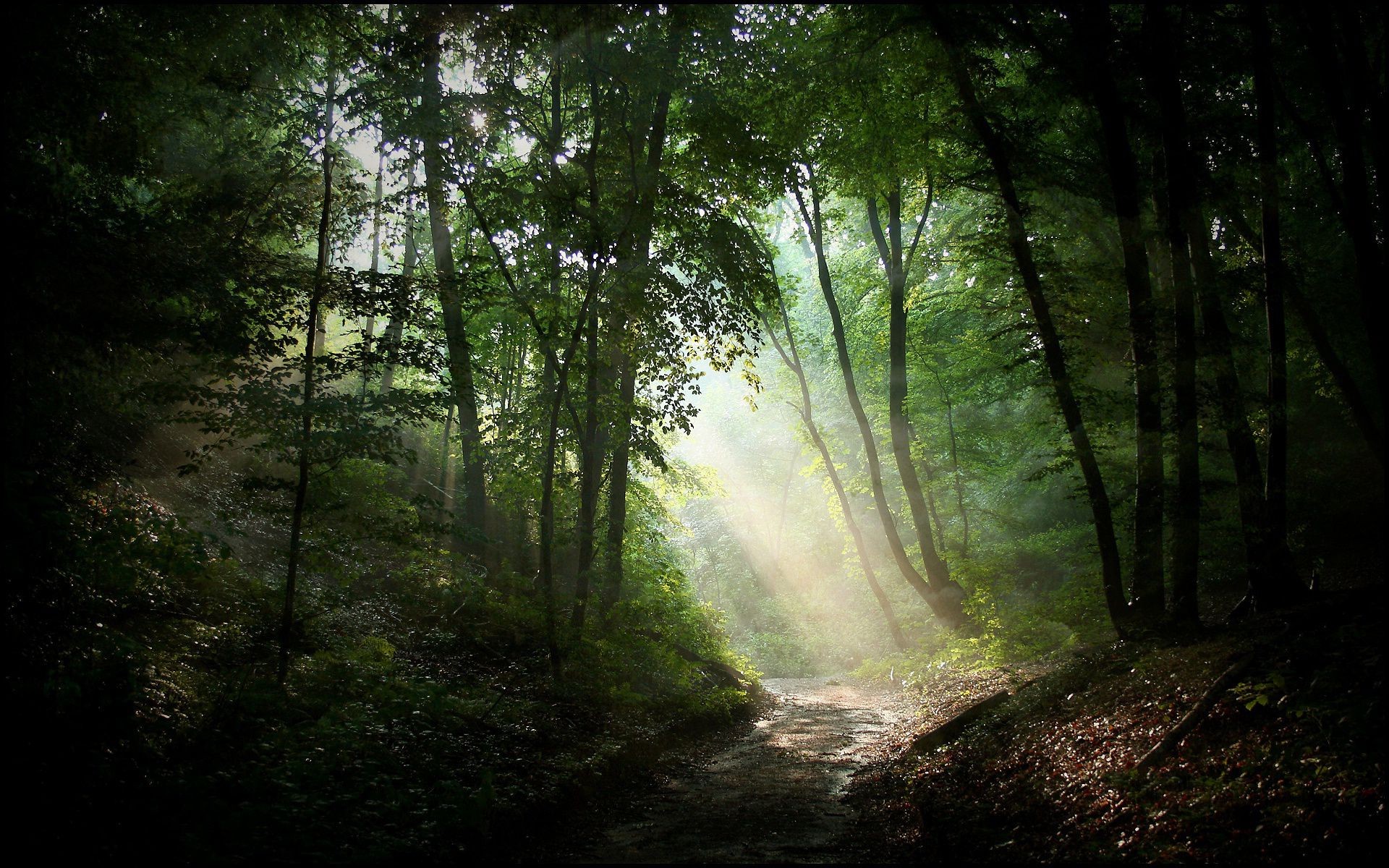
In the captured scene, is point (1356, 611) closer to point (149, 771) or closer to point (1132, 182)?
point (1132, 182)

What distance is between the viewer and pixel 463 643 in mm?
10242

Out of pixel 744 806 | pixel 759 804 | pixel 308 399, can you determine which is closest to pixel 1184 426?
pixel 759 804

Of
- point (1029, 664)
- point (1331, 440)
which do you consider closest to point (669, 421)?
point (1029, 664)

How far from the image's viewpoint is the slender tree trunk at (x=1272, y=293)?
7762 millimetres

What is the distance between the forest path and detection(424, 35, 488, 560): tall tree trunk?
3685mm

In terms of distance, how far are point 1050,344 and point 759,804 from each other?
655 centimetres

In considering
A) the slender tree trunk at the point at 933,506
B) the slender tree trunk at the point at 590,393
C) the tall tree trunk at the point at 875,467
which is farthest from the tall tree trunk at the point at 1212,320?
the slender tree trunk at the point at 933,506

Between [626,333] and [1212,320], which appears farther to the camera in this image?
[626,333]

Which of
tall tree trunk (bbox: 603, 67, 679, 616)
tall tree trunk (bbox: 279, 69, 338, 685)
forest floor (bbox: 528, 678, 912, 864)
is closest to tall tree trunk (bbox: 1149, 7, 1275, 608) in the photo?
forest floor (bbox: 528, 678, 912, 864)

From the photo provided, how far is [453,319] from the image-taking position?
12617 mm

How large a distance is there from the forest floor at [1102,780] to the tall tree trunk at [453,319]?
160 inches

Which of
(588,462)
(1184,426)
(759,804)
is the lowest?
(759,804)

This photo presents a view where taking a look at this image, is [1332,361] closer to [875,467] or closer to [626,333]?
[875,467]

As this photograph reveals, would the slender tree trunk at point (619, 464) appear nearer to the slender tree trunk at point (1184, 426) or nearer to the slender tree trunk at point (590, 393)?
the slender tree trunk at point (590, 393)
